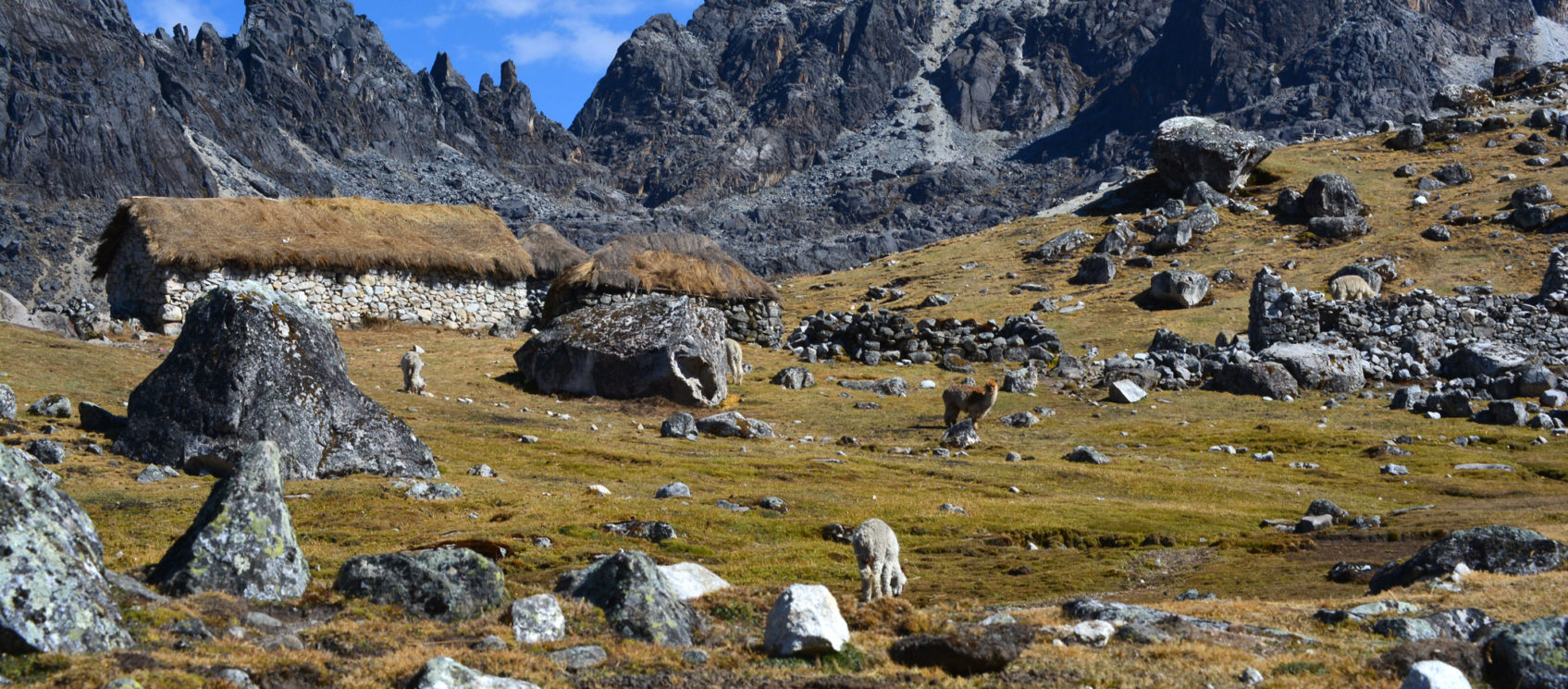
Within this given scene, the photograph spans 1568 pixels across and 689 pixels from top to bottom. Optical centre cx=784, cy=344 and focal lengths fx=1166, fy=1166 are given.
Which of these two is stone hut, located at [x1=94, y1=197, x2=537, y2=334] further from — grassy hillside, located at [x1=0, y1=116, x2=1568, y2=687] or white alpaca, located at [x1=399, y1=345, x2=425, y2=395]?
white alpaca, located at [x1=399, y1=345, x2=425, y2=395]

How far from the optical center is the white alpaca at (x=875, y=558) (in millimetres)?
14266

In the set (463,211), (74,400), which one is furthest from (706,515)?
(463,211)

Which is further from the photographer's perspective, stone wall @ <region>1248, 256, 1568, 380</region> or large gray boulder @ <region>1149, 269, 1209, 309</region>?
large gray boulder @ <region>1149, 269, 1209, 309</region>

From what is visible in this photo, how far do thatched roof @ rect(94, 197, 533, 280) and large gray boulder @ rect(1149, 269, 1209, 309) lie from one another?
35896mm

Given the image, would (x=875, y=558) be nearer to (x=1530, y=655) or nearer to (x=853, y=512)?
(x=1530, y=655)

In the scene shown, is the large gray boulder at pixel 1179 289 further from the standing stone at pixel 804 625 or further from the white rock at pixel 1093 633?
the standing stone at pixel 804 625

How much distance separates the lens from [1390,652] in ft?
34.7

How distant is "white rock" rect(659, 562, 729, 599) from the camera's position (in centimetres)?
1423

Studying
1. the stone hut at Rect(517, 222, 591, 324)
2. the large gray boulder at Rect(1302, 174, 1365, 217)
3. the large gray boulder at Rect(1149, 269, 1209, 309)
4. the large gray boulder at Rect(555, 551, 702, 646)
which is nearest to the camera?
the large gray boulder at Rect(555, 551, 702, 646)

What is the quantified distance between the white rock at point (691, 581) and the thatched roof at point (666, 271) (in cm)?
3637

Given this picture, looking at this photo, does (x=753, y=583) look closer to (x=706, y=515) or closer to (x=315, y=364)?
(x=706, y=515)

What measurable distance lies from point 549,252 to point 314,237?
42.7 ft

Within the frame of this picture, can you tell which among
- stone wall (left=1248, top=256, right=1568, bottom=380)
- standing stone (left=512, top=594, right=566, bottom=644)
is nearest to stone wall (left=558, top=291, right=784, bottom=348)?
stone wall (left=1248, top=256, right=1568, bottom=380)

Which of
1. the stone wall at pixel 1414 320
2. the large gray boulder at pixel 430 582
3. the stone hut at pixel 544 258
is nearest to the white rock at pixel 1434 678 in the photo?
the large gray boulder at pixel 430 582
